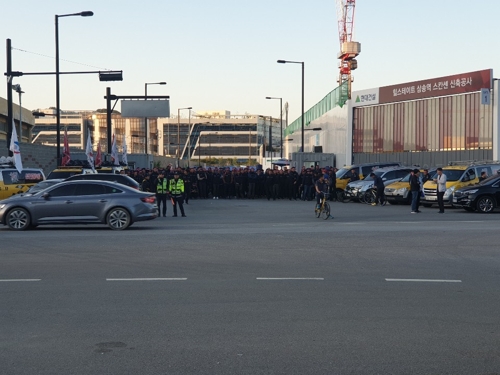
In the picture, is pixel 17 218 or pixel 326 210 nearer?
pixel 17 218

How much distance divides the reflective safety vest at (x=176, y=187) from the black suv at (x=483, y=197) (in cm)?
1005

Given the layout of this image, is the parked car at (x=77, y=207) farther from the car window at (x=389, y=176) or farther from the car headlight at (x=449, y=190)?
the car window at (x=389, y=176)

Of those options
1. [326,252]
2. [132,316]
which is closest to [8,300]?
[132,316]

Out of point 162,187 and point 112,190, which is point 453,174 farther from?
point 112,190

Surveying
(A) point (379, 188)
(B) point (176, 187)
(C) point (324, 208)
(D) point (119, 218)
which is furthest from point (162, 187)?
(A) point (379, 188)

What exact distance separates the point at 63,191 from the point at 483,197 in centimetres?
1479

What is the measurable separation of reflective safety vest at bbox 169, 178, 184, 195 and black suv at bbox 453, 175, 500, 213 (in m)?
10.1

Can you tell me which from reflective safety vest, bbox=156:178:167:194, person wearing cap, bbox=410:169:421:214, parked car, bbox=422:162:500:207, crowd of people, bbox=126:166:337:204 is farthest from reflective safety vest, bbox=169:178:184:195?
crowd of people, bbox=126:166:337:204

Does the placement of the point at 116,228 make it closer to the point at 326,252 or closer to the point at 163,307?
the point at 326,252

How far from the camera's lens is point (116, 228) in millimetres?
21484

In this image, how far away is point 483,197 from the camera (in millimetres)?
27688

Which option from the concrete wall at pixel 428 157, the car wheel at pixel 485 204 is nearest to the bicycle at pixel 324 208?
the car wheel at pixel 485 204

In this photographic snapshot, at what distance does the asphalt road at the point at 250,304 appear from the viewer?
23.0ft

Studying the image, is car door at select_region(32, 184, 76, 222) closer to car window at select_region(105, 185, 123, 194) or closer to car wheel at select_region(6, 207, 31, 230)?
car wheel at select_region(6, 207, 31, 230)
